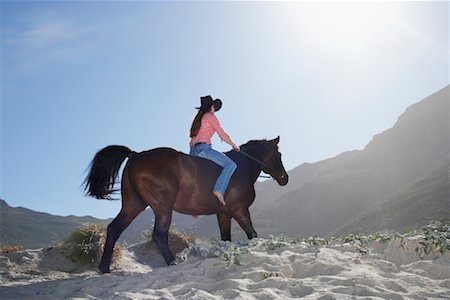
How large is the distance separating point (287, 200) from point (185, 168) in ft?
373

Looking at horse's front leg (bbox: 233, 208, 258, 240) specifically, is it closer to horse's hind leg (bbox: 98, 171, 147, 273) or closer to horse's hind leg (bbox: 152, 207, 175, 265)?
horse's hind leg (bbox: 152, 207, 175, 265)

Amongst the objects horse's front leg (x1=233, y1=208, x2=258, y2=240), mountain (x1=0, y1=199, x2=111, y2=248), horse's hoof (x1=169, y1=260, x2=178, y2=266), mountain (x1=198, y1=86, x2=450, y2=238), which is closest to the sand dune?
horse's hoof (x1=169, y1=260, x2=178, y2=266)

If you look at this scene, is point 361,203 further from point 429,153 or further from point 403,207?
point 403,207

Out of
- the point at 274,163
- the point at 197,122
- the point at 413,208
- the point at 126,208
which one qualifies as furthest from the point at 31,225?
the point at 197,122

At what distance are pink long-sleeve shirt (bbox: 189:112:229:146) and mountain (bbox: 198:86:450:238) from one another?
8651cm

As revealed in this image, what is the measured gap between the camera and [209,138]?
28.6 feet

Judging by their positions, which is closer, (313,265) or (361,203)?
(313,265)

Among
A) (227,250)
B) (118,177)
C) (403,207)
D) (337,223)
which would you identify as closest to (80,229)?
(118,177)

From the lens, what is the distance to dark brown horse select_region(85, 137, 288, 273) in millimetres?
7852

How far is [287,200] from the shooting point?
11956 centimetres

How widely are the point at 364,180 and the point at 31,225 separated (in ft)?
270

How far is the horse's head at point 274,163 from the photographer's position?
10.2 meters

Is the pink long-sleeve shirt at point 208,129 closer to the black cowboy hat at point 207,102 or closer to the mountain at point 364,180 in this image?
the black cowboy hat at point 207,102

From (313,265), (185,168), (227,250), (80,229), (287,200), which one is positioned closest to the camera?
(313,265)
